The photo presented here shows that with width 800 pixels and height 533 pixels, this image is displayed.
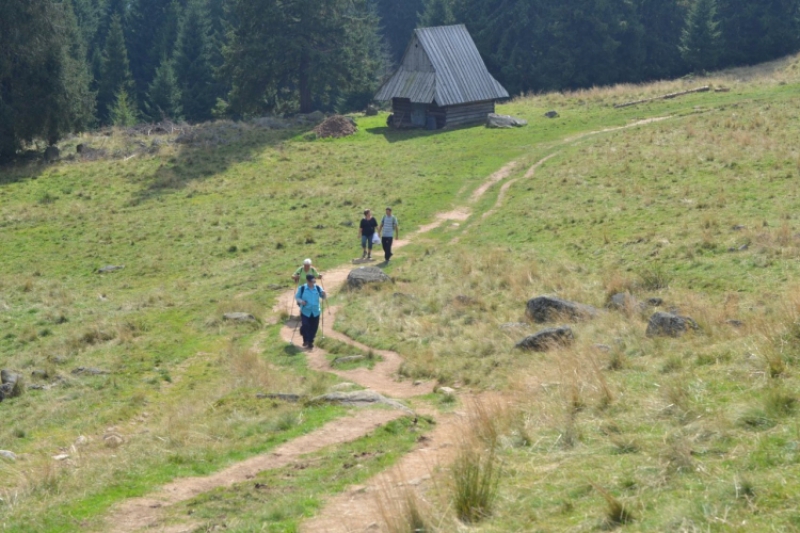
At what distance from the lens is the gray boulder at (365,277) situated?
82.9 feet

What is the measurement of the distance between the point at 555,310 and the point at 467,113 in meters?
40.6

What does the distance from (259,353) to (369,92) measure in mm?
59695

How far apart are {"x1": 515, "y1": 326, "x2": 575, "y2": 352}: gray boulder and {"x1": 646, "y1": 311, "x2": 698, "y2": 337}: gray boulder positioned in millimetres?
1416

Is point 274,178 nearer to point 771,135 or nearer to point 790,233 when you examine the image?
point 771,135

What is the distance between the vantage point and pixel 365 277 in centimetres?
2539

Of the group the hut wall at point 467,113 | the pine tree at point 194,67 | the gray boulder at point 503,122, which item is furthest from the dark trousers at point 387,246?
the pine tree at point 194,67

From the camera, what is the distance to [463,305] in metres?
22.0

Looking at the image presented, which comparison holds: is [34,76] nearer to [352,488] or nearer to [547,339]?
[547,339]

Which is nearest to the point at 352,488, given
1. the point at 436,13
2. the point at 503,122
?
the point at 503,122

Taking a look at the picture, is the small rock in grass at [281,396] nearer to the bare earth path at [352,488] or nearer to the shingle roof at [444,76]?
the bare earth path at [352,488]

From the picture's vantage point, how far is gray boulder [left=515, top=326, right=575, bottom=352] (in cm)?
1652

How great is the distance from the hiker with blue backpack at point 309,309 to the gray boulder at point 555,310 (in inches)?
178

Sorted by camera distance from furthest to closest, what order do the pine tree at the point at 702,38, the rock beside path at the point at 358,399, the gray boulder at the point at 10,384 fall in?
the pine tree at the point at 702,38
the gray boulder at the point at 10,384
the rock beside path at the point at 358,399

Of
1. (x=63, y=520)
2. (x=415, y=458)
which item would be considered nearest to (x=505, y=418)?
(x=415, y=458)
